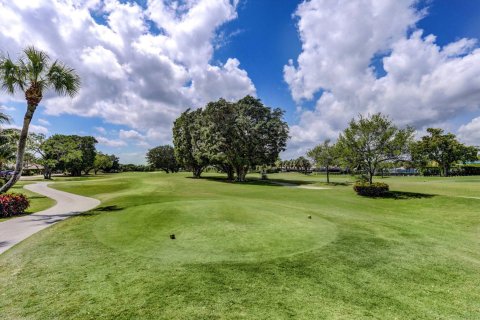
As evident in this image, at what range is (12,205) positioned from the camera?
15.6 metres

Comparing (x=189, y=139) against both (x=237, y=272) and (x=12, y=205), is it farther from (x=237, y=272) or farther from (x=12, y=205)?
(x=237, y=272)

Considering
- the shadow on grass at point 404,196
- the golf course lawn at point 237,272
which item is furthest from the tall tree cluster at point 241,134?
the golf course lawn at point 237,272

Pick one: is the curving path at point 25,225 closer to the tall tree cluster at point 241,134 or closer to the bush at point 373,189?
the bush at point 373,189

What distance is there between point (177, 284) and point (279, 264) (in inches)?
115

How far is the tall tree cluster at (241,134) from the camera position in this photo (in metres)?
46.3

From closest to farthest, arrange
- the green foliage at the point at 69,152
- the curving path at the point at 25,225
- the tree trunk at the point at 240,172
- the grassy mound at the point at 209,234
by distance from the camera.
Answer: the grassy mound at the point at 209,234 → the curving path at the point at 25,225 → the tree trunk at the point at 240,172 → the green foliage at the point at 69,152

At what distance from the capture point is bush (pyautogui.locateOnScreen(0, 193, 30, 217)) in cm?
1516

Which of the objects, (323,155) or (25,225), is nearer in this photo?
(25,225)

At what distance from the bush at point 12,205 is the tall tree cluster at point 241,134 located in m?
30.1

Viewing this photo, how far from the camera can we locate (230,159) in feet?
154

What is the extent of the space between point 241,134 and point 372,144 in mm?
23158

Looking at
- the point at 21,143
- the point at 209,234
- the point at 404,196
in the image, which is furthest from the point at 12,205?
the point at 404,196

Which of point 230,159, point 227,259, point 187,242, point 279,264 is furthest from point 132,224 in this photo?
point 230,159

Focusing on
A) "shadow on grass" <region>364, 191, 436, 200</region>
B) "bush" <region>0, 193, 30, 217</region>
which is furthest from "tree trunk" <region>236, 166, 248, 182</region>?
"bush" <region>0, 193, 30, 217</region>
